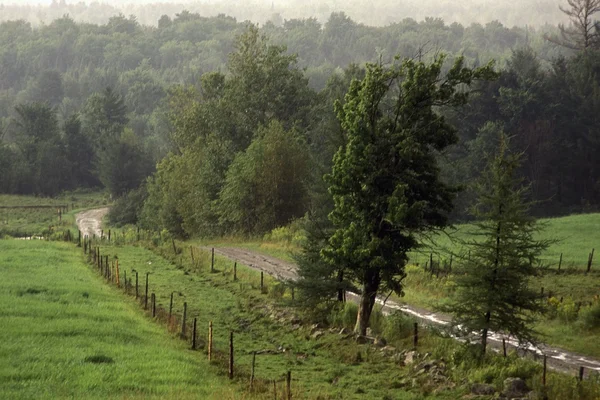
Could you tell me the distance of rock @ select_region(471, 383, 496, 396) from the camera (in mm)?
22594

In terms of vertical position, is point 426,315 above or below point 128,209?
above

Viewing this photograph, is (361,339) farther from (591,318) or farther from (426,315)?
(591,318)

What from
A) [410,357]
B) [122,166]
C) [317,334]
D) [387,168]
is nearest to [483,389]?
[410,357]

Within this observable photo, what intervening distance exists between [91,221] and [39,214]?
11.2 metres

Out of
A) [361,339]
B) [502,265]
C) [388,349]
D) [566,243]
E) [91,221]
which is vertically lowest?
[91,221]

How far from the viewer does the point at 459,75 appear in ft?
101

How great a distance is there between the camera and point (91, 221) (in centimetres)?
10662

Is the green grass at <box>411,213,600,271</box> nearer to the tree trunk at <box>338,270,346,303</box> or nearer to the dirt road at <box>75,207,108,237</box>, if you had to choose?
the tree trunk at <box>338,270,346,303</box>

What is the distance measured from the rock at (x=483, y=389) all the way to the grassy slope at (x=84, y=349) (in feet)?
26.1

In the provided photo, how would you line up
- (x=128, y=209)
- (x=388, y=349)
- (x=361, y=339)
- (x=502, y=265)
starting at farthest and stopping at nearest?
(x=128, y=209) < (x=361, y=339) < (x=388, y=349) < (x=502, y=265)

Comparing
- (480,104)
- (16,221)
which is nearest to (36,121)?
(16,221)

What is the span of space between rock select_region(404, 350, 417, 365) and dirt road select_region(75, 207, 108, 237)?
216 feet

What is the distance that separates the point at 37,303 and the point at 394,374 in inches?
740

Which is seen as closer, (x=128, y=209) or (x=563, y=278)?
(x=563, y=278)
